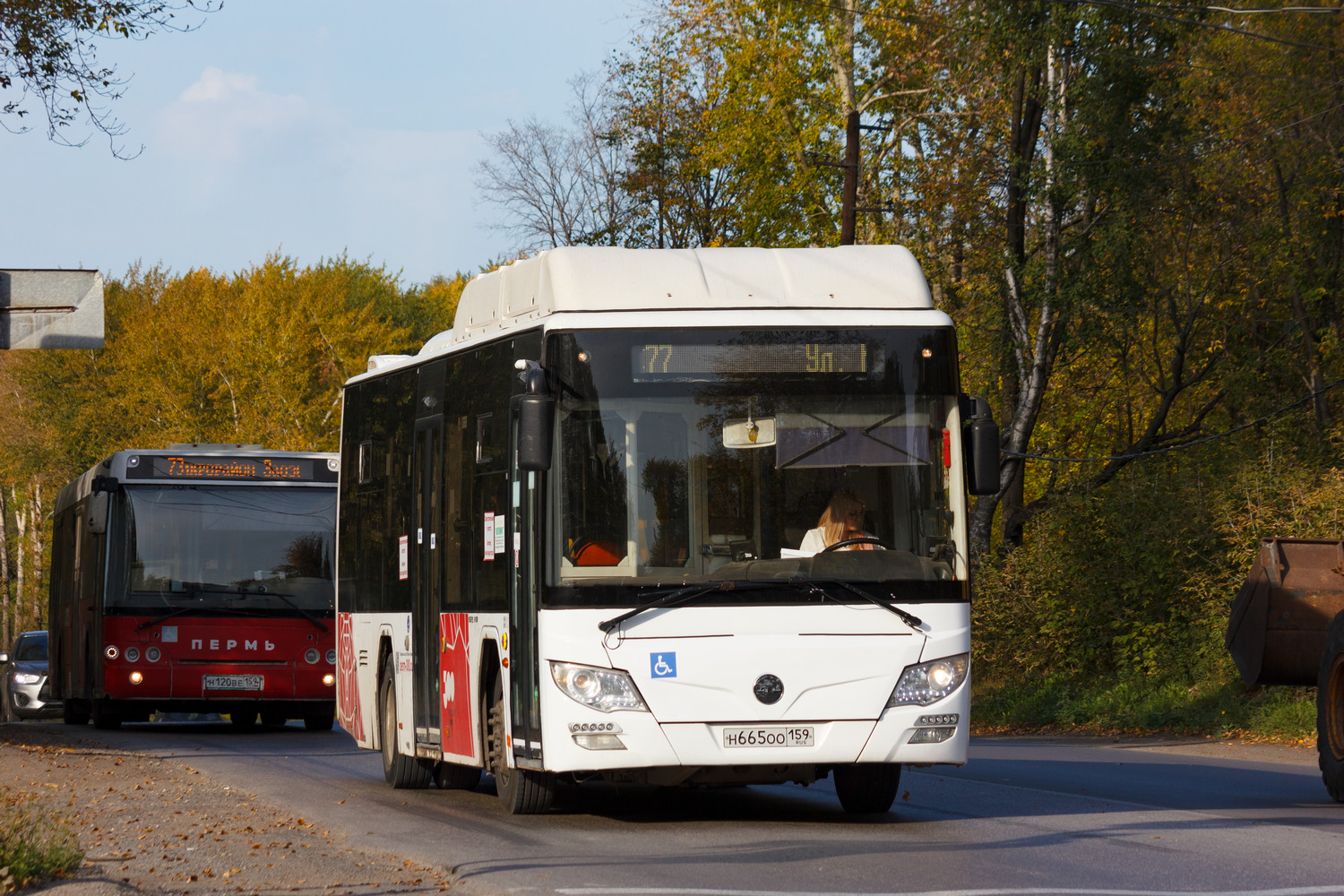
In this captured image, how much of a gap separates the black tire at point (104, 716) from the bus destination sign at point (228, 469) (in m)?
3.31

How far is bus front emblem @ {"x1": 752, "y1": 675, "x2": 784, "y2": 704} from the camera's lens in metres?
10.6

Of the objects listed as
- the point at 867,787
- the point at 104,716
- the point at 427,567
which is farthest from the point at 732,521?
the point at 104,716

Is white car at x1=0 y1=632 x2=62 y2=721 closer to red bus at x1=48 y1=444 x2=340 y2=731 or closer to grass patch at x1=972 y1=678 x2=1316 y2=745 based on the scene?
red bus at x1=48 y1=444 x2=340 y2=731

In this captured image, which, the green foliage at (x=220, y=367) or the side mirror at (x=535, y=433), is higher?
the green foliage at (x=220, y=367)

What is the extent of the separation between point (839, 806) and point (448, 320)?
6250cm

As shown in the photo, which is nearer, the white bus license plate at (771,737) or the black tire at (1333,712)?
the white bus license plate at (771,737)

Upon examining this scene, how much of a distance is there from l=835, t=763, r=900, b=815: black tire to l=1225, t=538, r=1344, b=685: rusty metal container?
417cm

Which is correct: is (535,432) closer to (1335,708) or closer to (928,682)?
(928,682)

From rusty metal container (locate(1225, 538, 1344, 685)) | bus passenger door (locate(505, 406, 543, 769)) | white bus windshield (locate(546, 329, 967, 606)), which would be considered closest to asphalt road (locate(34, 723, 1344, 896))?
bus passenger door (locate(505, 406, 543, 769))

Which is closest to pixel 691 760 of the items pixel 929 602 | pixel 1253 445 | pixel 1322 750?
pixel 929 602

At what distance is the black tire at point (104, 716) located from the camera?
24781mm

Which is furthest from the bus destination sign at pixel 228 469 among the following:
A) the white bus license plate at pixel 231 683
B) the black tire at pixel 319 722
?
the black tire at pixel 319 722

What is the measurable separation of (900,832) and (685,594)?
1.86 m

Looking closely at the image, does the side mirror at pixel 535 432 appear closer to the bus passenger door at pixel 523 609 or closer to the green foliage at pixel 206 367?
the bus passenger door at pixel 523 609
